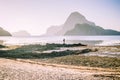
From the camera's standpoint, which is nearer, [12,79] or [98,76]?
[12,79]

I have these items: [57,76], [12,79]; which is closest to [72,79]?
[57,76]

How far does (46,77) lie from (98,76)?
489cm

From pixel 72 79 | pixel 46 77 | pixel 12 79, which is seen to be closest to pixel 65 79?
pixel 72 79

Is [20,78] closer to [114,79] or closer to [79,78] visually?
[79,78]

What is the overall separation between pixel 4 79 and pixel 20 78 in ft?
4.73

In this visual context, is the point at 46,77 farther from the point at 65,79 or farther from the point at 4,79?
the point at 4,79

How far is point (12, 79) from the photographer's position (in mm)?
19938

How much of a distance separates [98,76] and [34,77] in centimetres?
599

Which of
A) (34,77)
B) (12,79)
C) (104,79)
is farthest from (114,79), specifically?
(12,79)

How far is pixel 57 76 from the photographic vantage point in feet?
71.3

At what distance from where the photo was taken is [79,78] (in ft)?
67.9

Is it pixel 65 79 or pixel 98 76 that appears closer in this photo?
pixel 65 79

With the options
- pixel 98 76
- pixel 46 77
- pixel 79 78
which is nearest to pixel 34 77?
pixel 46 77

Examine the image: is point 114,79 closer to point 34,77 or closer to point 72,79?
point 72,79
